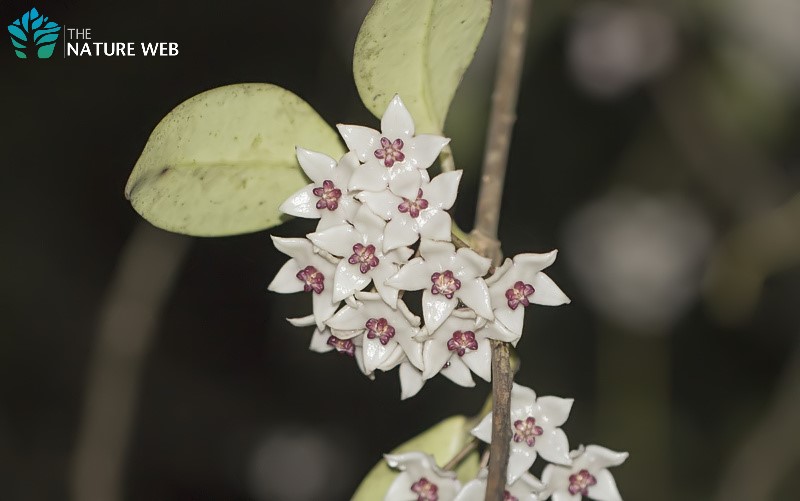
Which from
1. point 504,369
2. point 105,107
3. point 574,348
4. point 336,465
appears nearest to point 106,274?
point 105,107

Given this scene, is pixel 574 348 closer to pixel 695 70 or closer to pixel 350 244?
pixel 695 70

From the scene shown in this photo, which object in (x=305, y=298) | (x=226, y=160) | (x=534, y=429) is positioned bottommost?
(x=305, y=298)

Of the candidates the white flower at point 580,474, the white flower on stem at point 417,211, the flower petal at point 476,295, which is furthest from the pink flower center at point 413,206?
the white flower at point 580,474

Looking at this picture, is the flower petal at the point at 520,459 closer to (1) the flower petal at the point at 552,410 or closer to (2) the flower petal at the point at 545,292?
(1) the flower petal at the point at 552,410

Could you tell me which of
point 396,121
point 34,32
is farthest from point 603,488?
point 34,32

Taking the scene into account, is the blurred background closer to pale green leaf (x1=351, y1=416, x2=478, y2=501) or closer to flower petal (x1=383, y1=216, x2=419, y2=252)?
pale green leaf (x1=351, y1=416, x2=478, y2=501)

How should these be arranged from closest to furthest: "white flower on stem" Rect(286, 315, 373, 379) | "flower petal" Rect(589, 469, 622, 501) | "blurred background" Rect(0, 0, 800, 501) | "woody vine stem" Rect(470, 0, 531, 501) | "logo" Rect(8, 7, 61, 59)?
1. "woody vine stem" Rect(470, 0, 531, 501)
2. "white flower on stem" Rect(286, 315, 373, 379)
3. "flower petal" Rect(589, 469, 622, 501)
4. "logo" Rect(8, 7, 61, 59)
5. "blurred background" Rect(0, 0, 800, 501)

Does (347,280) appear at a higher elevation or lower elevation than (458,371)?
higher

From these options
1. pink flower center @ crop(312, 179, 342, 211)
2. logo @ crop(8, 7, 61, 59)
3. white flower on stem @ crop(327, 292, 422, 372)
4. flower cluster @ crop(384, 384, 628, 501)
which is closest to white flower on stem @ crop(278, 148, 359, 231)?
pink flower center @ crop(312, 179, 342, 211)

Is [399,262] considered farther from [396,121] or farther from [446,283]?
[396,121]
